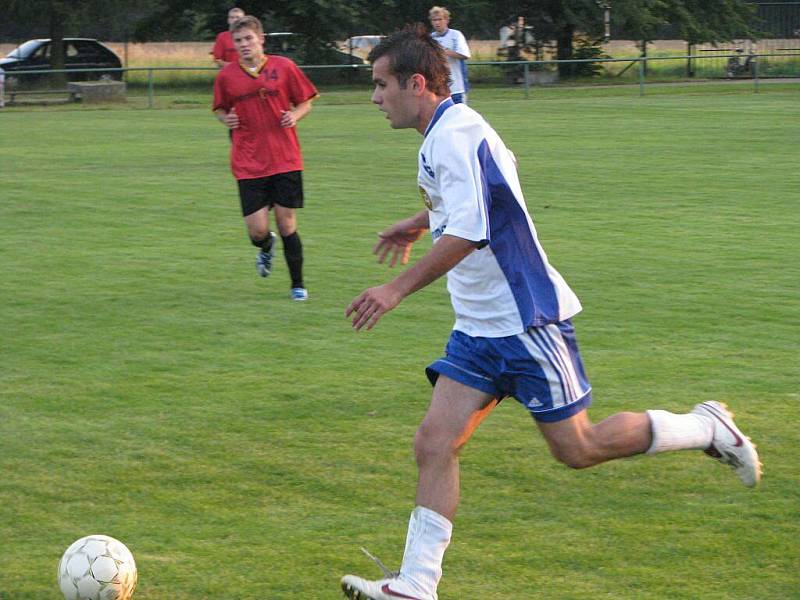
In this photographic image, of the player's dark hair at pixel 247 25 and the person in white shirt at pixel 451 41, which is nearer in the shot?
the player's dark hair at pixel 247 25

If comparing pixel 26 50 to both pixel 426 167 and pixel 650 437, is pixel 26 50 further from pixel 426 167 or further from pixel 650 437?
pixel 650 437

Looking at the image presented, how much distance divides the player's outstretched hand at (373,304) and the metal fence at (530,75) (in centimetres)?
2857

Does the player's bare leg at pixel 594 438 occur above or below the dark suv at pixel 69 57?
below

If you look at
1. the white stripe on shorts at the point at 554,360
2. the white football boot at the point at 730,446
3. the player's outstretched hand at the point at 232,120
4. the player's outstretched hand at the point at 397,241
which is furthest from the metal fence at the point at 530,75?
the white stripe on shorts at the point at 554,360

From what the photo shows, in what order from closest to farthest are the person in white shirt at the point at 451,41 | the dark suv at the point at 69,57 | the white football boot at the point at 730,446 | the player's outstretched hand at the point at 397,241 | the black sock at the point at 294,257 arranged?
1. the white football boot at the point at 730,446
2. the player's outstretched hand at the point at 397,241
3. the black sock at the point at 294,257
4. the person in white shirt at the point at 451,41
5. the dark suv at the point at 69,57

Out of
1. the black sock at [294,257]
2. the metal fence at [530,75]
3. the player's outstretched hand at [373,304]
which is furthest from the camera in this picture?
the metal fence at [530,75]

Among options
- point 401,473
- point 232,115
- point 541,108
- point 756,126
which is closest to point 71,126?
point 541,108

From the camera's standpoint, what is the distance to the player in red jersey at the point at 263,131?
9.16 meters

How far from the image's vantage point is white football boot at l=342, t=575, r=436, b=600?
391 centimetres

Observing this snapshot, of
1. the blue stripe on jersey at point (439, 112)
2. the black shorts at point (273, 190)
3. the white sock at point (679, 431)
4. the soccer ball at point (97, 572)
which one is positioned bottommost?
the soccer ball at point (97, 572)

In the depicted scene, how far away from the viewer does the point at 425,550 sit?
395cm

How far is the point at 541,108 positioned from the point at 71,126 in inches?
395

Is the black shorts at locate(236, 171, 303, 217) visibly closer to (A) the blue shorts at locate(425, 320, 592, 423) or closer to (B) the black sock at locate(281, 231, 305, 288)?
(B) the black sock at locate(281, 231, 305, 288)

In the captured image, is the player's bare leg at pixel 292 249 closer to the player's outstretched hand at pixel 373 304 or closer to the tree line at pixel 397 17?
the player's outstretched hand at pixel 373 304
